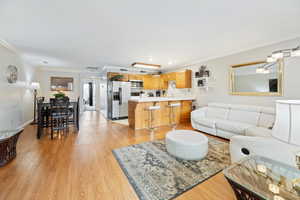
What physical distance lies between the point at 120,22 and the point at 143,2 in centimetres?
65

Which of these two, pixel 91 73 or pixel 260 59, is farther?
pixel 91 73

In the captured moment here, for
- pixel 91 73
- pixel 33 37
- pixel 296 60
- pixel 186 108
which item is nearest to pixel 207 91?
pixel 186 108

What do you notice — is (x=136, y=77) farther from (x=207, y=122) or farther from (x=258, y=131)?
(x=258, y=131)

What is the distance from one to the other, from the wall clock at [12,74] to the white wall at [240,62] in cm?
591

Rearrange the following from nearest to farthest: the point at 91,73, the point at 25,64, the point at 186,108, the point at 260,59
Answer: the point at 260,59, the point at 25,64, the point at 186,108, the point at 91,73

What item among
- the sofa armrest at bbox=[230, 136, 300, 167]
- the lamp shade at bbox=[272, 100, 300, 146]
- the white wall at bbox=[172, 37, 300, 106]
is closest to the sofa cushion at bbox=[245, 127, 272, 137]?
the sofa armrest at bbox=[230, 136, 300, 167]

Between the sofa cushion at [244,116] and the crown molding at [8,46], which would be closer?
the crown molding at [8,46]

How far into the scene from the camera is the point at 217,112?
12.7 feet

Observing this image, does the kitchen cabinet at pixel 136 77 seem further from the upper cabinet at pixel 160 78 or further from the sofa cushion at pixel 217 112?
the sofa cushion at pixel 217 112

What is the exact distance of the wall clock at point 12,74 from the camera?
10.7 ft

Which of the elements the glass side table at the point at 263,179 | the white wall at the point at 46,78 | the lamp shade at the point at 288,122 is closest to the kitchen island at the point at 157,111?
the glass side table at the point at 263,179

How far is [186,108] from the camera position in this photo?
16.8 ft

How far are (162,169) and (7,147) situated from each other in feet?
8.65

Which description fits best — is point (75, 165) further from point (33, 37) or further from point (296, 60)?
point (296, 60)
